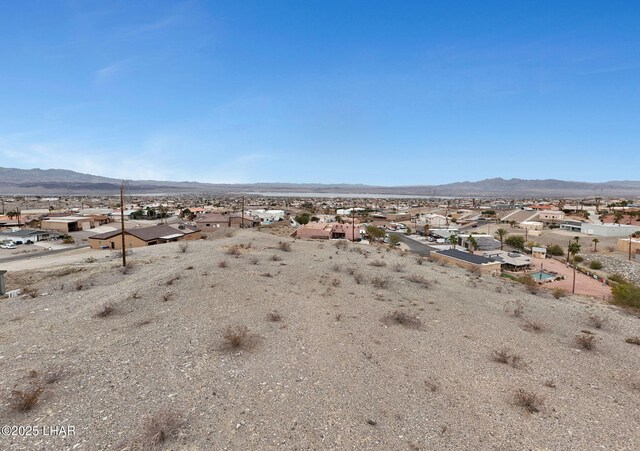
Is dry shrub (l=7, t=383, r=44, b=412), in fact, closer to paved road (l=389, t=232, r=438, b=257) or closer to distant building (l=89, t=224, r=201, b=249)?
distant building (l=89, t=224, r=201, b=249)

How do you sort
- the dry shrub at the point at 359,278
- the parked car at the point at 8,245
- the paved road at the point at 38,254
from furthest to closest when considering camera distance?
the parked car at the point at 8,245 → the paved road at the point at 38,254 → the dry shrub at the point at 359,278

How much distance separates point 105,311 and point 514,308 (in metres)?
17.6

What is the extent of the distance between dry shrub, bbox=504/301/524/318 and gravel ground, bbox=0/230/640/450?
8.2 inches

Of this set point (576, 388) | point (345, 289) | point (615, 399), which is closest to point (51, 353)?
point (345, 289)

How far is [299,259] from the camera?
2489cm

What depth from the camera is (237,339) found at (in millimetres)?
10406

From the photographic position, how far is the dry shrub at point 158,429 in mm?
Answer: 6488

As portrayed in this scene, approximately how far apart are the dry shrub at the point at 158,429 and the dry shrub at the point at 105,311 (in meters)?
7.26

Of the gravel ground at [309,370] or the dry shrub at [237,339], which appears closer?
the gravel ground at [309,370]

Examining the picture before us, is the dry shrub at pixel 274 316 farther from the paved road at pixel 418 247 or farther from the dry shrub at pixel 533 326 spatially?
the paved road at pixel 418 247

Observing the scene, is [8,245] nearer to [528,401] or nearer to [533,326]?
[533,326]

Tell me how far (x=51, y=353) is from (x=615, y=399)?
14937 millimetres

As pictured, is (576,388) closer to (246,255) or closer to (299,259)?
(299,259)

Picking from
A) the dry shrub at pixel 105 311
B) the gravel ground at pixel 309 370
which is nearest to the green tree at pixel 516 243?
the gravel ground at pixel 309 370
